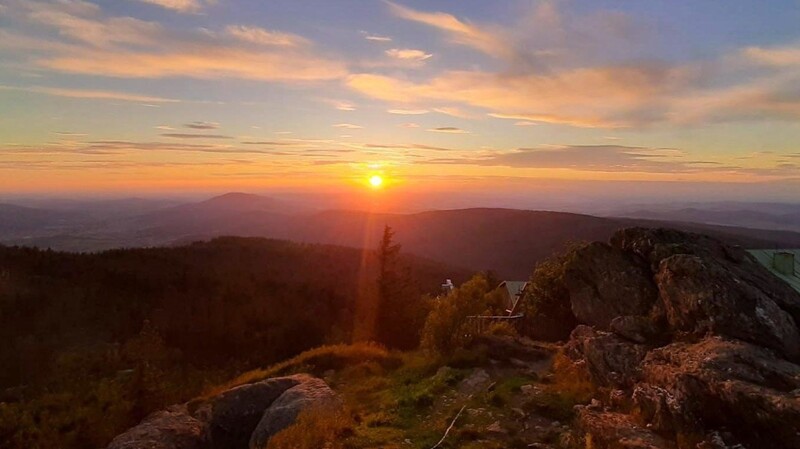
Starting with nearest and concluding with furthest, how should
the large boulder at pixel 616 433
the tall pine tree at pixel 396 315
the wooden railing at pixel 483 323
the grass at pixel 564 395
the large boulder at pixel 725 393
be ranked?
the large boulder at pixel 725 393, the large boulder at pixel 616 433, the grass at pixel 564 395, the wooden railing at pixel 483 323, the tall pine tree at pixel 396 315

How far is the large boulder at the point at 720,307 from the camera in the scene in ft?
33.7

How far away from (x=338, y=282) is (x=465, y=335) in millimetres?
51298

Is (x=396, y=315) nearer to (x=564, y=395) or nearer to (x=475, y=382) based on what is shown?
(x=475, y=382)

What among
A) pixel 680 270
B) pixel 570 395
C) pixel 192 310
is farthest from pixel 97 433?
pixel 192 310

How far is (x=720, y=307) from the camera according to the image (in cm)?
1091

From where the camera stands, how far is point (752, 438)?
7984 millimetres

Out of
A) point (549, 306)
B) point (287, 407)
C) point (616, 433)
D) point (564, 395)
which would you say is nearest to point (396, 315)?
point (549, 306)

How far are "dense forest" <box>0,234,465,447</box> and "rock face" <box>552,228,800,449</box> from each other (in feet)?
50.6

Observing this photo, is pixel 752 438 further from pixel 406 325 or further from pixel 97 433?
pixel 406 325

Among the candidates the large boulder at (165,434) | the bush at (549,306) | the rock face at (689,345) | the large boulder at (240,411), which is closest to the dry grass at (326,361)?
the large boulder at (240,411)

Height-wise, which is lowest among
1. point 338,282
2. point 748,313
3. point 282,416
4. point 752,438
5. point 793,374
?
point 338,282

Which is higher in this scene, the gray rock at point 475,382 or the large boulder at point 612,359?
the large boulder at point 612,359

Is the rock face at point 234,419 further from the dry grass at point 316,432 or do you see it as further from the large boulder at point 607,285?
the large boulder at point 607,285

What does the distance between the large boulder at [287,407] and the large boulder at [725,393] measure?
27.1 feet
